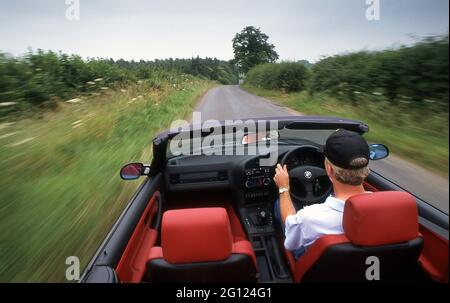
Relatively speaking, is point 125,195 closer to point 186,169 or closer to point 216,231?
point 186,169

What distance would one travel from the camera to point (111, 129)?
27.5 ft

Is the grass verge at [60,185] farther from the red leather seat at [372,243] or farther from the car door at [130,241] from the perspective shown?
the red leather seat at [372,243]

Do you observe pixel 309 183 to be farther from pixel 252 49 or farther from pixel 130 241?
pixel 252 49

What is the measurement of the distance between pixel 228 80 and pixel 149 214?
86895mm

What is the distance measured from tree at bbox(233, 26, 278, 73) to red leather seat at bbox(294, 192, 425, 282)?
37075 millimetres

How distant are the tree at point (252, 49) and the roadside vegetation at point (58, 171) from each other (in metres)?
29.7

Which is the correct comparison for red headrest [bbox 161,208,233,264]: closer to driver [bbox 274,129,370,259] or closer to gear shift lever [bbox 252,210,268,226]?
driver [bbox 274,129,370,259]

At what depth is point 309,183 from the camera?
10.3 feet

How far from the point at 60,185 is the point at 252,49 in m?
39.6

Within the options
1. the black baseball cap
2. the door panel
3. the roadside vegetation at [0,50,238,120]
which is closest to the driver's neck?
the black baseball cap

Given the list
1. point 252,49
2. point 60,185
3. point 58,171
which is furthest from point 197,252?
point 252,49

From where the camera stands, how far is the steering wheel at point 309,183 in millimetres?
3123

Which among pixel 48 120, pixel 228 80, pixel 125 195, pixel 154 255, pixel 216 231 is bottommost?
pixel 125 195
